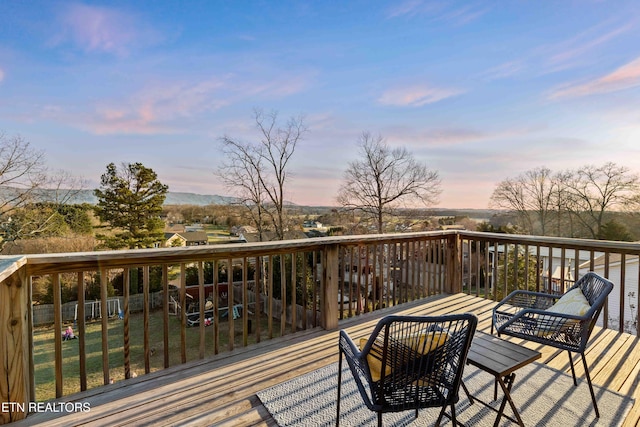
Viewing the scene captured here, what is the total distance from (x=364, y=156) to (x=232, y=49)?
9.30 m

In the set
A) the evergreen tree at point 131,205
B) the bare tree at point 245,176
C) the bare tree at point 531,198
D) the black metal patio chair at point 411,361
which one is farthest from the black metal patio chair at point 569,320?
the evergreen tree at point 131,205

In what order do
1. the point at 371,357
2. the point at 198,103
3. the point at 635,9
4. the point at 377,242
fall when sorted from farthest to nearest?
the point at 198,103 → the point at 635,9 → the point at 377,242 → the point at 371,357

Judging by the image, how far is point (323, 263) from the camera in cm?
335

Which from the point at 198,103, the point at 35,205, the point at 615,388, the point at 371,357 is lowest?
the point at 615,388

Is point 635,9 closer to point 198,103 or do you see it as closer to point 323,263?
point 323,263

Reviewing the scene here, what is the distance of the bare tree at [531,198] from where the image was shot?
47.9ft

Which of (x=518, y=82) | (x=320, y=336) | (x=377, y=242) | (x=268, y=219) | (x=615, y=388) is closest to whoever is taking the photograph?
(x=615, y=388)

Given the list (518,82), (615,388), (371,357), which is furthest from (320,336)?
(518,82)

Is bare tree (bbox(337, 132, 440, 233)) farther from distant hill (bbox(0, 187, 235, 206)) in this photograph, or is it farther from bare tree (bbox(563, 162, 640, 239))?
bare tree (bbox(563, 162, 640, 239))

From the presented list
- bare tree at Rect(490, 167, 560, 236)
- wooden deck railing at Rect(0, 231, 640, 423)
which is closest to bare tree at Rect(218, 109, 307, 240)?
wooden deck railing at Rect(0, 231, 640, 423)

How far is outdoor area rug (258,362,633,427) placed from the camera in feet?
6.19

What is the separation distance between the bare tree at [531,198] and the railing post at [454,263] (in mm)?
12233

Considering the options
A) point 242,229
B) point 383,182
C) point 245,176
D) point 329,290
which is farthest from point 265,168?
point 329,290

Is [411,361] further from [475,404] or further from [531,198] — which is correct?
[531,198]
